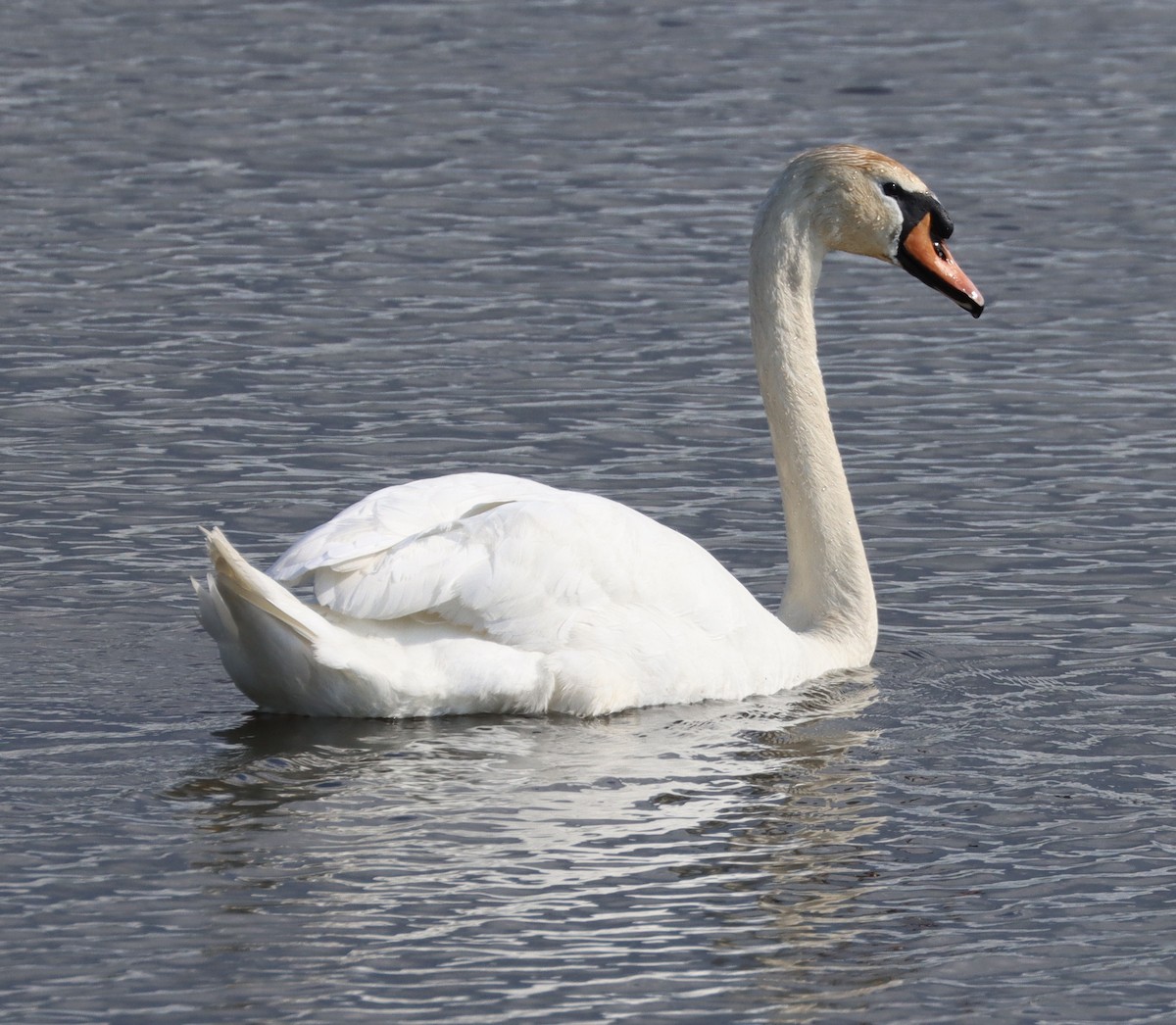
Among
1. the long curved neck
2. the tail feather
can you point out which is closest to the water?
the long curved neck

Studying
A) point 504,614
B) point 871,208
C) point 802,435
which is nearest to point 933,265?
point 871,208

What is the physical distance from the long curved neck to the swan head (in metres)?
0.07

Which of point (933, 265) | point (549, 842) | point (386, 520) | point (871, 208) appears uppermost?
point (871, 208)

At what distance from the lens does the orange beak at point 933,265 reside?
1081 cm

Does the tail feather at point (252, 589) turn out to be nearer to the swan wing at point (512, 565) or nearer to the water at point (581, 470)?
the swan wing at point (512, 565)

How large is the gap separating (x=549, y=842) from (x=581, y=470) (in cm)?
479

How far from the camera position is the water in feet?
24.3

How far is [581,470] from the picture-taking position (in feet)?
41.7

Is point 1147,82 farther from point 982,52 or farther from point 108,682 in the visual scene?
point 108,682

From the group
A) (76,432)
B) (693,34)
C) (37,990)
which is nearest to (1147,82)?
(693,34)

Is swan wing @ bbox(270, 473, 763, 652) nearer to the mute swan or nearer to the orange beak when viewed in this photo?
the mute swan

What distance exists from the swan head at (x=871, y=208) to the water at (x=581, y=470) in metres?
1.53

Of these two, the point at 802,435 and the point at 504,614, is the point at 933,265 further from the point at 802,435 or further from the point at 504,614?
the point at 504,614

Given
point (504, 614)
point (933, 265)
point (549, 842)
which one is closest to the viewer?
point (549, 842)
